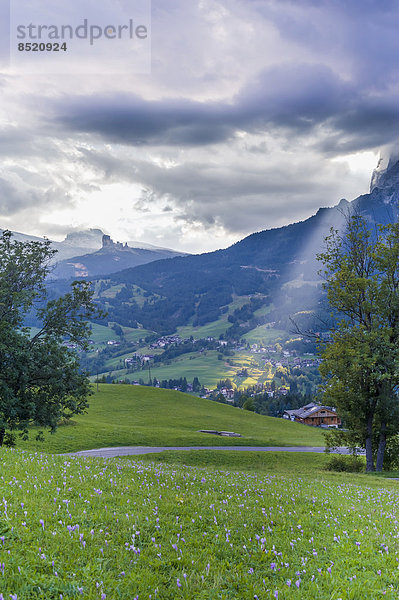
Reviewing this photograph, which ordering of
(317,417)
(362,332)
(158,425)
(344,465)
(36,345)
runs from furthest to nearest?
1. (317,417)
2. (158,425)
3. (344,465)
4. (362,332)
5. (36,345)

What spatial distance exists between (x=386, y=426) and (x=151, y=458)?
23.7 metres

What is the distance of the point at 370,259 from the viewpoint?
38.5m

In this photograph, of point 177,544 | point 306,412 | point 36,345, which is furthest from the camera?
point 306,412

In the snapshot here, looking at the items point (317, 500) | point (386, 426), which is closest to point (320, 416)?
point (386, 426)

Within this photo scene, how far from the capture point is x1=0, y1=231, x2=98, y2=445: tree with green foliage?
96.3 ft

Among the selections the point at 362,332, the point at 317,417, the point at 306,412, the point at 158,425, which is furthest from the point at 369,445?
the point at 317,417

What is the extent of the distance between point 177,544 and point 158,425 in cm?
8255

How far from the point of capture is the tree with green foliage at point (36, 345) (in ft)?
96.3

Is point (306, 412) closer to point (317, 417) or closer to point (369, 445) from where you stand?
Result: point (317, 417)

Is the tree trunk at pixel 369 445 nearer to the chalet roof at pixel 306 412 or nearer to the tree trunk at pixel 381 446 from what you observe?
the tree trunk at pixel 381 446

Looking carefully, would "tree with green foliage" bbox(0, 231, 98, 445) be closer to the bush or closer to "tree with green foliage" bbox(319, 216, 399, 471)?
"tree with green foliage" bbox(319, 216, 399, 471)

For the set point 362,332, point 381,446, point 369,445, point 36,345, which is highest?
point 362,332

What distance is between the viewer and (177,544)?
770 cm

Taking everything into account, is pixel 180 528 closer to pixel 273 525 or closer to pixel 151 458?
pixel 273 525
